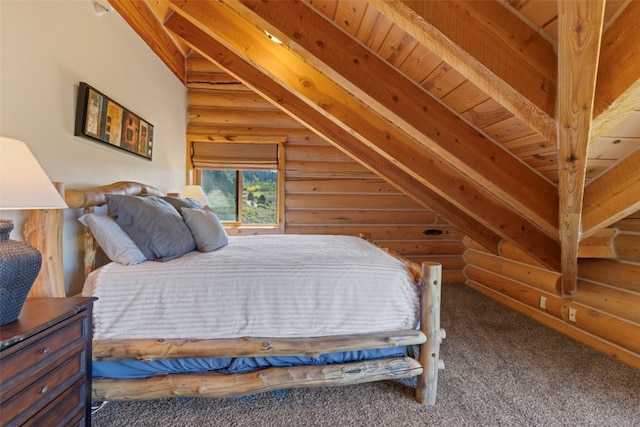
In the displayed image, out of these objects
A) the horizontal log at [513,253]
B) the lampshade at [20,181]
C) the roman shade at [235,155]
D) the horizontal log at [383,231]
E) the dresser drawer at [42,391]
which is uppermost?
the roman shade at [235,155]

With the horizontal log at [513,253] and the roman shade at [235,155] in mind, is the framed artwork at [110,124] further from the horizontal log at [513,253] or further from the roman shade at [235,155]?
the horizontal log at [513,253]

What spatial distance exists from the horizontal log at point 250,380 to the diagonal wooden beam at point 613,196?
4.50 feet

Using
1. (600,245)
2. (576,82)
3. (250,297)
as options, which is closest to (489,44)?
(576,82)

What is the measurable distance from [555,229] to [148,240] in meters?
2.67

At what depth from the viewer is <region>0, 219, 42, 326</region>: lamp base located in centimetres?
93

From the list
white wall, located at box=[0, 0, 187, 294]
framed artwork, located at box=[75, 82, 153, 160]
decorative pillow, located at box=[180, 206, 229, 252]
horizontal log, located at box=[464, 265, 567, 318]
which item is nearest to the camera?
white wall, located at box=[0, 0, 187, 294]

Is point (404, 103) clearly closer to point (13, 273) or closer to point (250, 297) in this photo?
point (250, 297)

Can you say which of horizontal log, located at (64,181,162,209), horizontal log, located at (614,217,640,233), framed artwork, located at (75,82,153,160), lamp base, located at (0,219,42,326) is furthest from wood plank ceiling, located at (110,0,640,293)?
lamp base, located at (0,219,42,326)

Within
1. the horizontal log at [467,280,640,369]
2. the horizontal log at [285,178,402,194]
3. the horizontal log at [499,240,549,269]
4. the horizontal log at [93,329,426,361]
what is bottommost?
the horizontal log at [467,280,640,369]

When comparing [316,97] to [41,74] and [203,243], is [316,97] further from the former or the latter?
[41,74]

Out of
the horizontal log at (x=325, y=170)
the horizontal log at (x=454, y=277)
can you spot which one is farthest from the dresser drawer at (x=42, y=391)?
the horizontal log at (x=454, y=277)

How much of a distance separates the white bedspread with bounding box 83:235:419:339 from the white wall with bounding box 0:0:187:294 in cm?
58

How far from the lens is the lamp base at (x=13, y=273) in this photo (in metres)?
0.93

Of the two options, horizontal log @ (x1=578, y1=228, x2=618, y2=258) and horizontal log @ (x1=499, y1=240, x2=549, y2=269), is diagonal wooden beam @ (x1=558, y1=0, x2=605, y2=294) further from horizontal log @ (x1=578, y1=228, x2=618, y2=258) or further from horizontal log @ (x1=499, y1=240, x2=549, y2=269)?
horizontal log @ (x1=499, y1=240, x2=549, y2=269)
